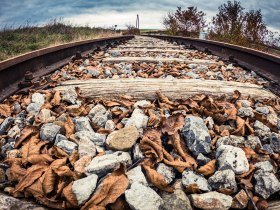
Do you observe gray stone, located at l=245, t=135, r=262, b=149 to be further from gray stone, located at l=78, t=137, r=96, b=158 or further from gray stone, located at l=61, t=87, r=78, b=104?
gray stone, located at l=61, t=87, r=78, b=104

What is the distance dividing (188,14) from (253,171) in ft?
53.2

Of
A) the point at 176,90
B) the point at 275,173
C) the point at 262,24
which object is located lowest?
the point at 275,173

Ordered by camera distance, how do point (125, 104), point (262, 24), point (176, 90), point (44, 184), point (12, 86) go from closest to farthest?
1. point (44, 184)
2. point (125, 104)
3. point (176, 90)
4. point (12, 86)
5. point (262, 24)

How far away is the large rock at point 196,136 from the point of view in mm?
1638

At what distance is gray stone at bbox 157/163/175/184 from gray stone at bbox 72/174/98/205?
35 centimetres

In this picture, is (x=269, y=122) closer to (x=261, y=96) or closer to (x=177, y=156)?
(x=261, y=96)

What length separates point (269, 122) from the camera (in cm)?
197

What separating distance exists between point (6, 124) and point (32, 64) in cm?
165

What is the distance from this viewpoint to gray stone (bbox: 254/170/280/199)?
1.41 meters

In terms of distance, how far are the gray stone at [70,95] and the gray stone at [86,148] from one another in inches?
27.6

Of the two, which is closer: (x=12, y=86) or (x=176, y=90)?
(x=176, y=90)

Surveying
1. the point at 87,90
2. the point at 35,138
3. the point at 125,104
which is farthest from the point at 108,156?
the point at 87,90

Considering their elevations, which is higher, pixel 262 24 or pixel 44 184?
pixel 262 24

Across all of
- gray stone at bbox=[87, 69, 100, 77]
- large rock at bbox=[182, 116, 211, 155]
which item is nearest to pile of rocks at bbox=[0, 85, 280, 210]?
large rock at bbox=[182, 116, 211, 155]
